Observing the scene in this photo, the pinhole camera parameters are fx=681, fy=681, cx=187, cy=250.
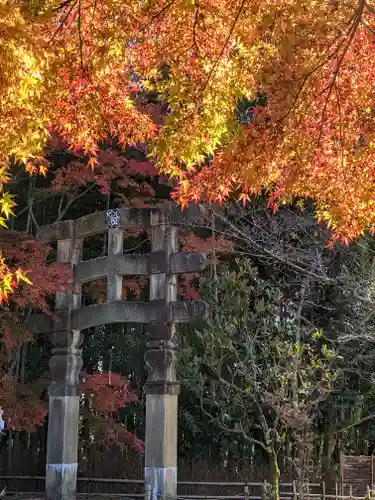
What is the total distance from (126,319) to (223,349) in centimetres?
321

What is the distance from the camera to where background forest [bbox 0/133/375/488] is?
1083cm

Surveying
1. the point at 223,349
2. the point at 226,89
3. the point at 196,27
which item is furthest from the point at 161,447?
the point at 196,27

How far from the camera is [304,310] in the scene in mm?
13719

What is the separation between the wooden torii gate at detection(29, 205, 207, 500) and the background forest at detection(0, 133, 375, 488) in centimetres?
52

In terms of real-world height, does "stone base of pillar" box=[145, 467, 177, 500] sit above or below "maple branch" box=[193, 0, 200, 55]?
below

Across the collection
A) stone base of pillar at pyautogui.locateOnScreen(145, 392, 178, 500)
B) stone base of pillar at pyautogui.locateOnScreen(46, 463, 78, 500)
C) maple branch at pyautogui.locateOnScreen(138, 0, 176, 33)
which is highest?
maple branch at pyautogui.locateOnScreen(138, 0, 176, 33)

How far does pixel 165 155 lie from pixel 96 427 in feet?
24.0

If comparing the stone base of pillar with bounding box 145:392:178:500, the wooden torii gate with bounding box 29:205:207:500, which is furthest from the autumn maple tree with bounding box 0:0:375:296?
the stone base of pillar with bounding box 145:392:178:500

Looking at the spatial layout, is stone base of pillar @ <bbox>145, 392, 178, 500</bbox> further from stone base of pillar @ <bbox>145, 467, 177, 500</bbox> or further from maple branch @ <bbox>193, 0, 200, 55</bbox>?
maple branch @ <bbox>193, 0, 200, 55</bbox>

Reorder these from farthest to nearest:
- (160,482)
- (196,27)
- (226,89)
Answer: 1. (160,482)
2. (226,89)
3. (196,27)

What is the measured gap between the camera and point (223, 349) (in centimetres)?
1250

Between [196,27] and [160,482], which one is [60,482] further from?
[196,27]

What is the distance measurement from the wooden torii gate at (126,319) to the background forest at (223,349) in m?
0.52

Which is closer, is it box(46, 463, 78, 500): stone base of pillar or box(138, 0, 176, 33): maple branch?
box(138, 0, 176, 33): maple branch
